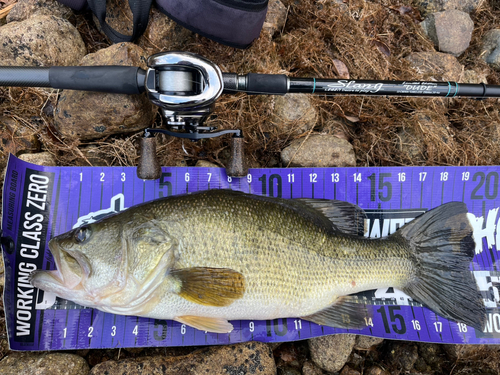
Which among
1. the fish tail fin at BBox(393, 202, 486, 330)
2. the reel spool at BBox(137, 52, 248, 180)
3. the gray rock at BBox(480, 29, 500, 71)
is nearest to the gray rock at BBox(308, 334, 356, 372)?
the fish tail fin at BBox(393, 202, 486, 330)

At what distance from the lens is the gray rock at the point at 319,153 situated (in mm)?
2719

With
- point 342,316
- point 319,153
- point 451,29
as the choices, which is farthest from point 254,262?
point 451,29

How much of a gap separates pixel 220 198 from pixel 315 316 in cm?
117

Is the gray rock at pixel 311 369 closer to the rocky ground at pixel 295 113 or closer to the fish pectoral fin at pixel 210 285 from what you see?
the rocky ground at pixel 295 113

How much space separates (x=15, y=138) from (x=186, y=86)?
174cm

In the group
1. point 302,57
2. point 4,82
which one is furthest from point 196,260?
point 302,57

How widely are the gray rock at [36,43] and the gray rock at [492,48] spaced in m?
4.02

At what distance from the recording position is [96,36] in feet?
9.25

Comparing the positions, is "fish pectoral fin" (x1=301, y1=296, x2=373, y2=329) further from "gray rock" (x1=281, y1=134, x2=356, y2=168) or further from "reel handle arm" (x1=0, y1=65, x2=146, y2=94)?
"reel handle arm" (x1=0, y1=65, x2=146, y2=94)

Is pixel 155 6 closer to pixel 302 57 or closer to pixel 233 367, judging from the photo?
pixel 302 57

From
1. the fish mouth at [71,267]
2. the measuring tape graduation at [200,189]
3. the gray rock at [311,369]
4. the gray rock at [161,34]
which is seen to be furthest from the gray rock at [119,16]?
the gray rock at [311,369]

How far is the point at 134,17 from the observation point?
2.45 metres

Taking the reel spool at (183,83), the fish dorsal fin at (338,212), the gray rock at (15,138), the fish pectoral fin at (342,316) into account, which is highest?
the reel spool at (183,83)

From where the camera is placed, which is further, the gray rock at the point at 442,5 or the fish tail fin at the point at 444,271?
the gray rock at the point at 442,5
